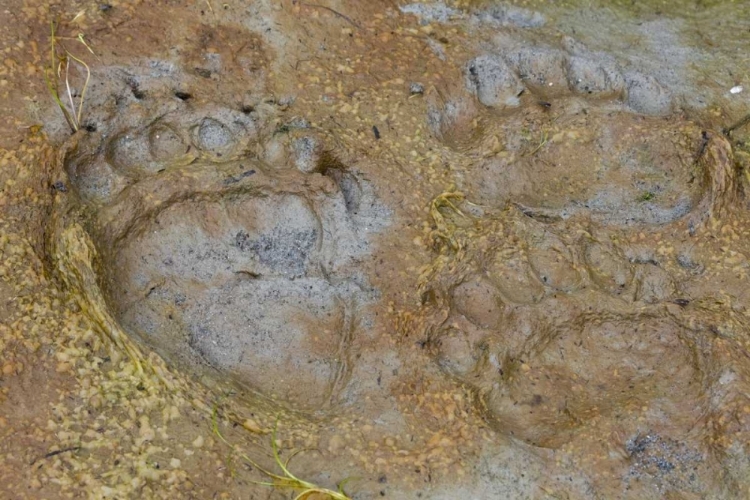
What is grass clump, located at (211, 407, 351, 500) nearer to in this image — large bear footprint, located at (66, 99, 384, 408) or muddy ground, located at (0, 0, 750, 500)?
muddy ground, located at (0, 0, 750, 500)

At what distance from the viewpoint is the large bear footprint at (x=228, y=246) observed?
2.49 m

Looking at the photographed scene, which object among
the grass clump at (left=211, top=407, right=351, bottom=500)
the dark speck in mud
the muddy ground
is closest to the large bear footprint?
the muddy ground

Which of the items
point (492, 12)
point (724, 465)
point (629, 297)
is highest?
point (492, 12)

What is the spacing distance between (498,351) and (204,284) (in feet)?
3.27

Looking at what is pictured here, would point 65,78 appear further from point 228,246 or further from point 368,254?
point 368,254

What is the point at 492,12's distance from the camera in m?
2.98

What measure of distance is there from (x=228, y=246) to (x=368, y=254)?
475mm

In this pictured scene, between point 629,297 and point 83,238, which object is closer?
point 83,238

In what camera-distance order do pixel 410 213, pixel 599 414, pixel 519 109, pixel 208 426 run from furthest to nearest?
pixel 519 109 → pixel 410 213 → pixel 599 414 → pixel 208 426

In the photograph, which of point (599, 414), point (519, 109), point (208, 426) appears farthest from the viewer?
point (519, 109)

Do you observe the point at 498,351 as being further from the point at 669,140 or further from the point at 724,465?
the point at 669,140

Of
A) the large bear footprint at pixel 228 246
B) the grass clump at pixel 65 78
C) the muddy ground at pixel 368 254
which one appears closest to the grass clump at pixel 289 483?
the muddy ground at pixel 368 254

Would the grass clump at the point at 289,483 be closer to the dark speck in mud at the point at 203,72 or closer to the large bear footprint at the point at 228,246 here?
the large bear footprint at the point at 228,246

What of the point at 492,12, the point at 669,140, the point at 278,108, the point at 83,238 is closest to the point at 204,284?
the point at 83,238
